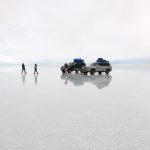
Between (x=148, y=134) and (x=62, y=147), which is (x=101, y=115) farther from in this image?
(x=62, y=147)

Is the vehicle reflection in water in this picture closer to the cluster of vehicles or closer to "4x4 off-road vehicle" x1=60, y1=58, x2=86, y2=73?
the cluster of vehicles

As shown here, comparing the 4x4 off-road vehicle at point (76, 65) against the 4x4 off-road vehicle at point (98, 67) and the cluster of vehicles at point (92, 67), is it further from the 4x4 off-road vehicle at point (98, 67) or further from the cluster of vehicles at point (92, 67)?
the 4x4 off-road vehicle at point (98, 67)

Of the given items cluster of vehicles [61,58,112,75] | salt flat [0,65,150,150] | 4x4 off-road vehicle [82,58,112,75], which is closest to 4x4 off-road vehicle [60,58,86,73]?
cluster of vehicles [61,58,112,75]

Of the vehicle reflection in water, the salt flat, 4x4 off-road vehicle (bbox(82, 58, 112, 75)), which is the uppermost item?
4x4 off-road vehicle (bbox(82, 58, 112, 75))

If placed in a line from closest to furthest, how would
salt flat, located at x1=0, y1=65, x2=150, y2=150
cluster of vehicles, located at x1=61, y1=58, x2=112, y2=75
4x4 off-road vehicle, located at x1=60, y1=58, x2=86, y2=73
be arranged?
salt flat, located at x1=0, y1=65, x2=150, y2=150 < cluster of vehicles, located at x1=61, y1=58, x2=112, y2=75 < 4x4 off-road vehicle, located at x1=60, y1=58, x2=86, y2=73

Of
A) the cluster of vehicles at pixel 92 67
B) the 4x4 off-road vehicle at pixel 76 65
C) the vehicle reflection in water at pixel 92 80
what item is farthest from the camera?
the 4x4 off-road vehicle at pixel 76 65

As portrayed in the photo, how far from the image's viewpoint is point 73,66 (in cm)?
4444

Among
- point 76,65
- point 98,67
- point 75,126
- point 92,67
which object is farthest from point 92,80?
point 75,126

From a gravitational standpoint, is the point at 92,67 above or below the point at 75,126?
above

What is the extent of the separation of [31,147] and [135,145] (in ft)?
6.89

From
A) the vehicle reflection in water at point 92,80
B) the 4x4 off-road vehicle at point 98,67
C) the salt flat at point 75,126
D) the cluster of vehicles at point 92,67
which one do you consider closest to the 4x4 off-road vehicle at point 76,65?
the cluster of vehicles at point 92,67

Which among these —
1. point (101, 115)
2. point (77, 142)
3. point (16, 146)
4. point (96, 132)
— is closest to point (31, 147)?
point (16, 146)

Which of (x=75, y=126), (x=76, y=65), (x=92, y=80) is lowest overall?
(x=92, y=80)

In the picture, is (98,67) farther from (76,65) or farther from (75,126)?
(75,126)
